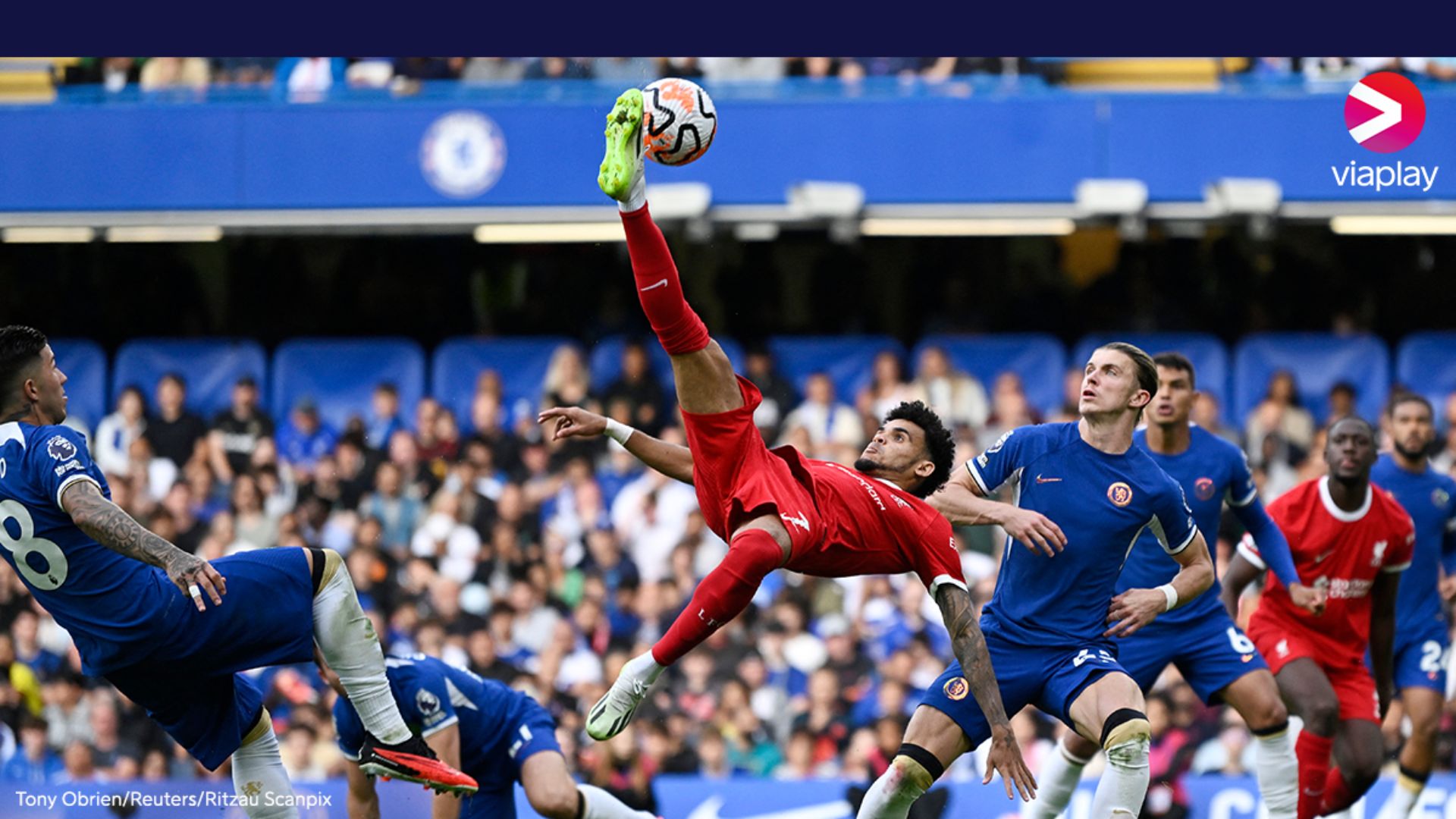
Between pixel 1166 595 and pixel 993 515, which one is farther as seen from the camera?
pixel 1166 595

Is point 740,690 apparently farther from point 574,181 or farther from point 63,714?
point 63,714

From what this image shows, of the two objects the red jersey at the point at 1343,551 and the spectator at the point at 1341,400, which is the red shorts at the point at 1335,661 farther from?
the spectator at the point at 1341,400

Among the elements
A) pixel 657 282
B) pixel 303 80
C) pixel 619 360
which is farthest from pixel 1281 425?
pixel 303 80

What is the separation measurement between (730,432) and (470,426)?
23.4 ft

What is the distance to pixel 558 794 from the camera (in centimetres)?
873

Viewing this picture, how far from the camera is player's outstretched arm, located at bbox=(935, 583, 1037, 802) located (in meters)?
6.85

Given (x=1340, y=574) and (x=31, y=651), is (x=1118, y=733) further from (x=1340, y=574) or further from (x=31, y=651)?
(x=31, y=651)

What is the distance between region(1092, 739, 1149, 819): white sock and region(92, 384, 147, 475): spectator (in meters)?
9.18

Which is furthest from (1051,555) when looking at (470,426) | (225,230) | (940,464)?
(225,230)

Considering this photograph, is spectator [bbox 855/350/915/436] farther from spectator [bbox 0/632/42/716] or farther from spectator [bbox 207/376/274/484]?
spectator [bbox 0/632/42/716]

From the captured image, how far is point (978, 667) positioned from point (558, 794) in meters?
2.61

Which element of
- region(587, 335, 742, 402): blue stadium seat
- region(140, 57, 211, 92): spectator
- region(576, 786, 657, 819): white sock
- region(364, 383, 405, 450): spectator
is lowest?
region(576, 786, 657, 819): white sock

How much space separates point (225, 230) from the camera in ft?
46.3

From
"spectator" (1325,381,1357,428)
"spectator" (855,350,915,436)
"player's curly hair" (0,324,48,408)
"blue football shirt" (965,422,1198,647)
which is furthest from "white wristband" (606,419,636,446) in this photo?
"spectator" (1325,381,1357,428)
